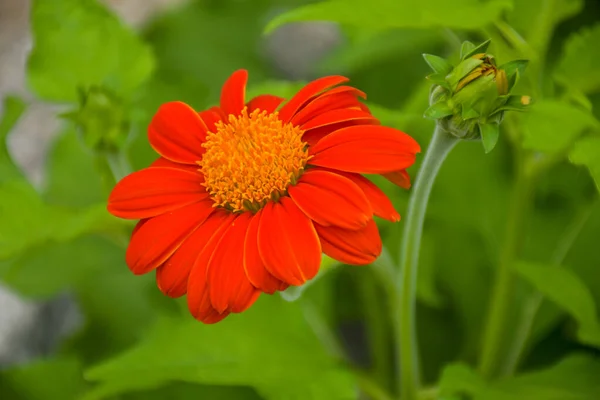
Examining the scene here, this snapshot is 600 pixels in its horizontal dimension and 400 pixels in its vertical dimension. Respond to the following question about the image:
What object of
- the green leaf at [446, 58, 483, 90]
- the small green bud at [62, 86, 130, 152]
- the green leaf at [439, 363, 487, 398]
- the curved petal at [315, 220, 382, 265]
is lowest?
the green leaf at [439, 363, 487, 398]

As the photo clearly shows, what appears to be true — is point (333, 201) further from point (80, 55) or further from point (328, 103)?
point (80, 55)

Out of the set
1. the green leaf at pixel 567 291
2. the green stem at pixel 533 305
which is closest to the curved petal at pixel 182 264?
the green leaf at pixel 567 291

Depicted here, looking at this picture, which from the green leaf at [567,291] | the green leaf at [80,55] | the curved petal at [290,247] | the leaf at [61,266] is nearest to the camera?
the curved petal at [290,247]

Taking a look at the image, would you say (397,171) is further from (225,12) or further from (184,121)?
(225,12)

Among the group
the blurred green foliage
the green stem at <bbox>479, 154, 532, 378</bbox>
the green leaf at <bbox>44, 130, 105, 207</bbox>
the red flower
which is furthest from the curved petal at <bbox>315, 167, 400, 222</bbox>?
the green leaf at <bbox>44, 130, 105, 207</bbox>

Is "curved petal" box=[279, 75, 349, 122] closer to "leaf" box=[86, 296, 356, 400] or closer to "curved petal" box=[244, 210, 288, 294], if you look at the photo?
"curved petal" box=[244, 210, 288, 294]

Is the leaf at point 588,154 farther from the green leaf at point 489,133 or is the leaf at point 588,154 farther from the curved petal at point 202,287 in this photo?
the curved petal at point 202,287

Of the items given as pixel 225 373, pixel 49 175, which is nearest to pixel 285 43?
pixel 49 175
